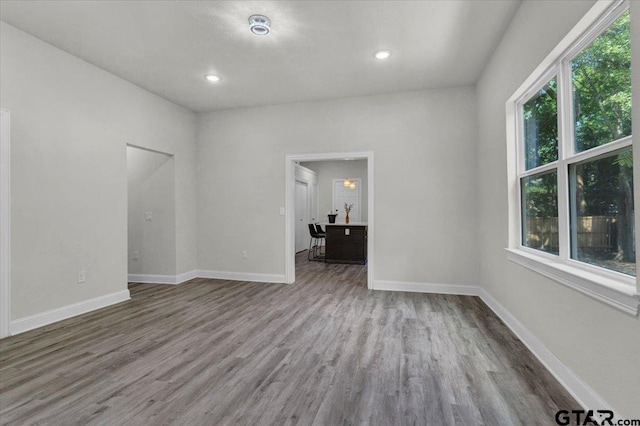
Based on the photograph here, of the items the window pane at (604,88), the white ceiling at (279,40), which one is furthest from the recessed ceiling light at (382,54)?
the window pane at (604,88)

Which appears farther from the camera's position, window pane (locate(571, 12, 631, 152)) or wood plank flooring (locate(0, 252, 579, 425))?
wood plank flooring (locate(0, 252, 579, 425))

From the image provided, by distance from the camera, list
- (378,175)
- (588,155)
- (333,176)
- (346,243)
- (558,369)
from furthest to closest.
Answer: (333,176) → (346,243) → (378,175) → (558,369) → (588,155)

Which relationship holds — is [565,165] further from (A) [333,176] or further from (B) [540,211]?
(A) [333,176]

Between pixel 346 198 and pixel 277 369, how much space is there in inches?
308

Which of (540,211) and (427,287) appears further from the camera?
(427,287)

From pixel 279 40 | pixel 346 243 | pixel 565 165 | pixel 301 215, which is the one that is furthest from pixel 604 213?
pixel 301 215

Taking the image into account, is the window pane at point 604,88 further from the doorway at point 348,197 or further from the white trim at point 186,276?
the doorway at point 348,197

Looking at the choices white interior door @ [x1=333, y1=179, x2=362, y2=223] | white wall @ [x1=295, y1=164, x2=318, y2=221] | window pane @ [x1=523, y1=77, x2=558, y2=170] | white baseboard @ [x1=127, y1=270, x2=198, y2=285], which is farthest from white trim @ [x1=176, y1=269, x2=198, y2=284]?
white interior door @ [x1=333, y1=179, x2=362, y2=223]

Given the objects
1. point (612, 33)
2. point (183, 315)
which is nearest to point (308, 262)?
point (183, 315)

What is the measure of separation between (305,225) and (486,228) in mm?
5806

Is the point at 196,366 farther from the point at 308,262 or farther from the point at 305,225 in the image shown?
the point at 305,225

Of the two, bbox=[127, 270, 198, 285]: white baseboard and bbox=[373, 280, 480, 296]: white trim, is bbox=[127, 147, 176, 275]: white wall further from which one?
bbox=[373, 280, 480, 296]: white trim

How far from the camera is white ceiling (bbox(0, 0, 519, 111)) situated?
2709mm

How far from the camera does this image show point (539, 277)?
2379 millimetres
